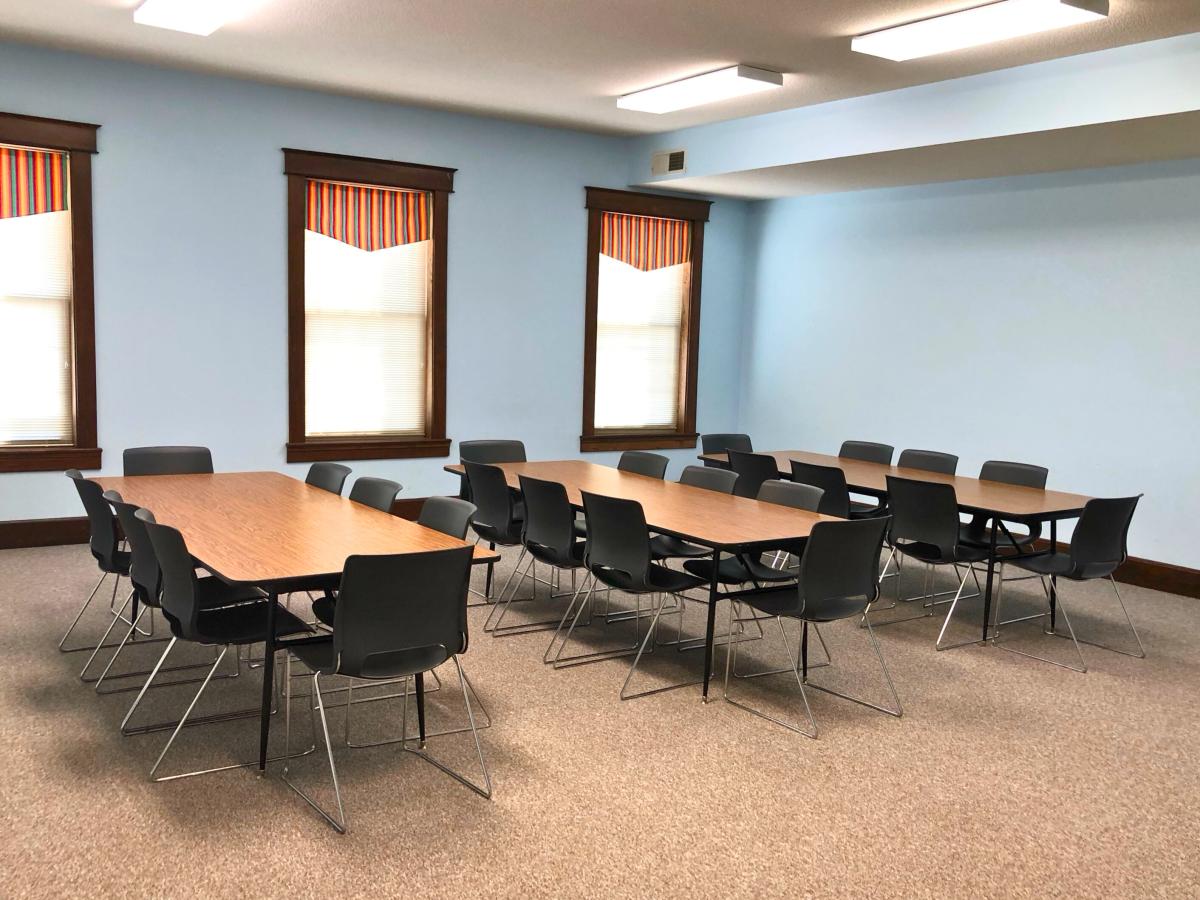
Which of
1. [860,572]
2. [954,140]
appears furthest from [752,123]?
[860,572]

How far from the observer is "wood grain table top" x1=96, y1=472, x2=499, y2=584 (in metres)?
3.48

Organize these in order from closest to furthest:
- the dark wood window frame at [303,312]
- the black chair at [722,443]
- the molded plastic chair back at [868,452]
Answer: the molded plastic chair back at [868,452] → the dark wood window frame at [303,312] → the black chair at [722,443]

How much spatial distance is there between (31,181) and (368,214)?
2200 millimetres

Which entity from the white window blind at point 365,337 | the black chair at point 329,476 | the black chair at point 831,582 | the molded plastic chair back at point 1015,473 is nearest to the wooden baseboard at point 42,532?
the white window blind at point 365,337

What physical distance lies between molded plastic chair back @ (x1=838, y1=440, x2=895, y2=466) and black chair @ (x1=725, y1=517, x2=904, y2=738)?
9.87ft

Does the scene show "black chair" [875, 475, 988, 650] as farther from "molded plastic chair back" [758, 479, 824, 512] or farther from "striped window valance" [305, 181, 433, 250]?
"striped window valance" [305, 181, 433, 250]

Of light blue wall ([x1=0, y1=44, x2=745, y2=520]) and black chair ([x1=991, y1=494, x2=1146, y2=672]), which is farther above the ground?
light blue wall ([x1=0, y1=44, x2=745, y2=520])

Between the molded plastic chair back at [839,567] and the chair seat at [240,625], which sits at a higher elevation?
the molded plastic chair back at [839,567]

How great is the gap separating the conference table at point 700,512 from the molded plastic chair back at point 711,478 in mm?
85

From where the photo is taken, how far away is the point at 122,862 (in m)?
2.94

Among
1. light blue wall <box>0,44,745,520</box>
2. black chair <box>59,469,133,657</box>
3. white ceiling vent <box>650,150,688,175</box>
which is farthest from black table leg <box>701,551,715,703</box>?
white ceiling vent <box>650,150,688,175</box>

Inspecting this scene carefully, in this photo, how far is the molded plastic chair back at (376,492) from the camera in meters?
4.77

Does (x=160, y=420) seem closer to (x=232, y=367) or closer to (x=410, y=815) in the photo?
(x=232, y=367)

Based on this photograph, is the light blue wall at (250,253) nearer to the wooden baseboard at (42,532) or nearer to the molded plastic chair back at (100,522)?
the wooden baseboard at (42,532)
